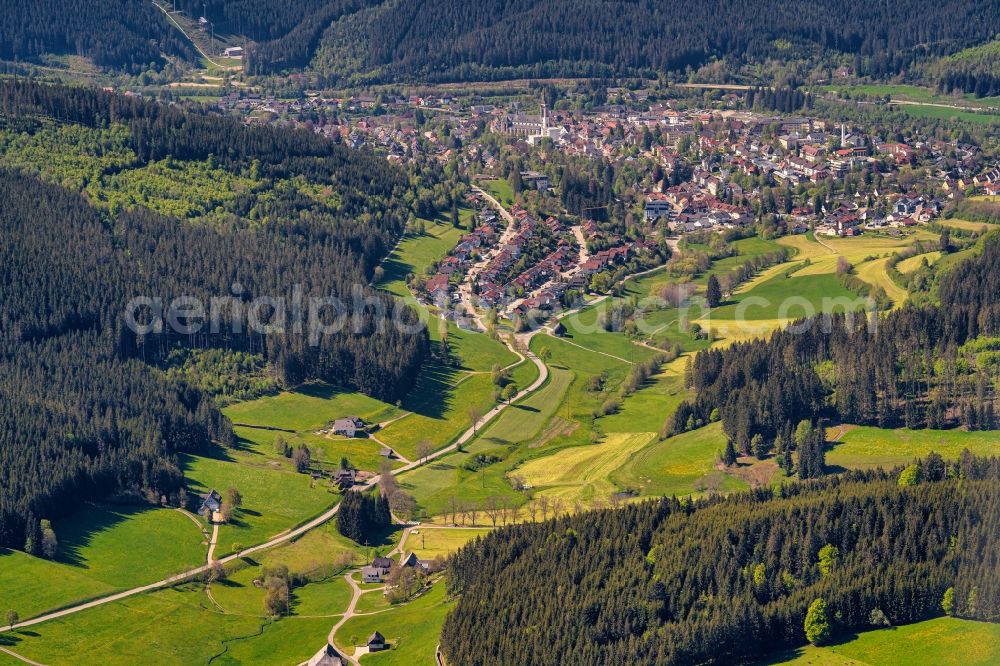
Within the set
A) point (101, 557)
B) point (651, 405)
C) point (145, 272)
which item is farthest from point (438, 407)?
point (101, 557)

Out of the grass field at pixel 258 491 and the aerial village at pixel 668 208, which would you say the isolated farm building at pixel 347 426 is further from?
the aerial village at pixel 668 208

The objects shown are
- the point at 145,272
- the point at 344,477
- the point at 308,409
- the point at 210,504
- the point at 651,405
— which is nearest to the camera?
the point at 210,504

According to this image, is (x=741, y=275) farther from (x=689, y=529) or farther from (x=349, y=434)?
(x=689, y=529)

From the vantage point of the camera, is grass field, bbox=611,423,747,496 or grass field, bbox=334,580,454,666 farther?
grass field, bbox=611,423,747,496

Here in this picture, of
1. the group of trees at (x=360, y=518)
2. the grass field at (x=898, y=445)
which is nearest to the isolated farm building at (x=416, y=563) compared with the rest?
the group of trees at (x=360, y=518)

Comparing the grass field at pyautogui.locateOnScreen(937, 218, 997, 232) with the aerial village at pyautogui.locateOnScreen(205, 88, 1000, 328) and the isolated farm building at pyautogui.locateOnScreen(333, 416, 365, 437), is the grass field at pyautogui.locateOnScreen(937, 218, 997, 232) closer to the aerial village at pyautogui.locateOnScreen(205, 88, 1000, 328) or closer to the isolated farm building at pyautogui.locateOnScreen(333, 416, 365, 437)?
the aerial village at pyautogui.locateOnScreen(205, 88, 1000, 328)

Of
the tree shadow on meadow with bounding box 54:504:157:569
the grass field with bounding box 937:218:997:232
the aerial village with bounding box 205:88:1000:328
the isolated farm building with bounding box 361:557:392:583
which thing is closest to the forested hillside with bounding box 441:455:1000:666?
the isolated farm building with bounding box 361:557:392:583

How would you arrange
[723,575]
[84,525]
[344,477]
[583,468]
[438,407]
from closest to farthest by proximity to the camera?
[723,575]
[84,525]
[344,477]
[583,468]
[438,407]

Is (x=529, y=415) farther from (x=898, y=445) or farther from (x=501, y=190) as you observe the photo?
(x=501, y=190)

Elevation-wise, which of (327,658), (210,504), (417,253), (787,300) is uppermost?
(417,253)
